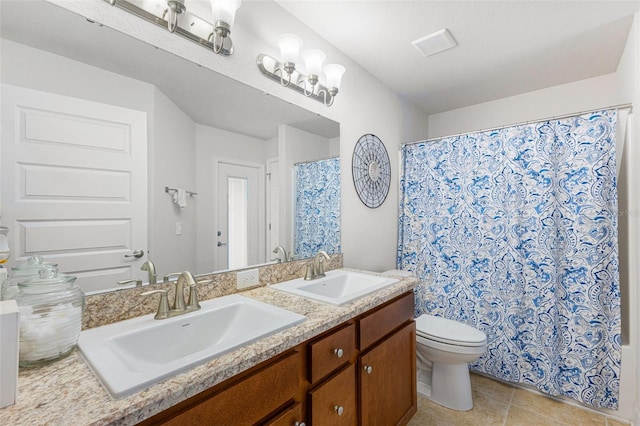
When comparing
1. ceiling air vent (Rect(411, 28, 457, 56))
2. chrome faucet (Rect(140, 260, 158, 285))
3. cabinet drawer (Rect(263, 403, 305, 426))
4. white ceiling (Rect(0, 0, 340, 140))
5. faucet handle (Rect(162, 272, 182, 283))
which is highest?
ceiling air vent (Rect(411, 28, 457, 56))

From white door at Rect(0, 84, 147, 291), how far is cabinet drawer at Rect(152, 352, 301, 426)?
23.8 inches

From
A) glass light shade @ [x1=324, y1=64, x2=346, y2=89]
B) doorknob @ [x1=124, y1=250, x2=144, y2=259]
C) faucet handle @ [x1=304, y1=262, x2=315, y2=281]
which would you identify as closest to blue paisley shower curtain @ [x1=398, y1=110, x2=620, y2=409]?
glass light shade @ [x1=324, y1=64, x2=346, y2=89]

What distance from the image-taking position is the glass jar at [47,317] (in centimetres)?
71

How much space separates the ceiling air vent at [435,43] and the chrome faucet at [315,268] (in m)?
1.57

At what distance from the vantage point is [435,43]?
→ 1.99m

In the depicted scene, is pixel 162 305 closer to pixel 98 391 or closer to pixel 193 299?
pixel 193 299

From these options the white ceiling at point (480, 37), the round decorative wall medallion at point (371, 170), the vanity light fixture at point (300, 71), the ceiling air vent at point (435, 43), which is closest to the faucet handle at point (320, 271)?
the round decorative wall medallion at point (371, 170)

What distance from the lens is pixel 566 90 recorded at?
2.63 metres

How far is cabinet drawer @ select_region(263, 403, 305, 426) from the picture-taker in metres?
0.85

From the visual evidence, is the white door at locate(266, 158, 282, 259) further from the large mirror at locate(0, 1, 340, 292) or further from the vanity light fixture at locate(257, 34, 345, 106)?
the vanity light fixture at locate(257, 34, 345, 106)

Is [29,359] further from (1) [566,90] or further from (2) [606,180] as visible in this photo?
(1) [566,90]

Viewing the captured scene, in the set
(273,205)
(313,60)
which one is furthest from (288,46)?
(273,205)

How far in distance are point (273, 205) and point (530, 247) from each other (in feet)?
5.84

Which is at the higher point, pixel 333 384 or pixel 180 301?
pixel 180 301
